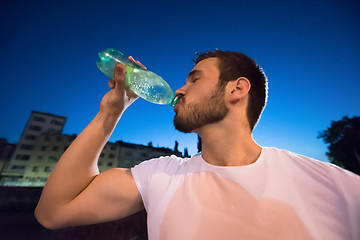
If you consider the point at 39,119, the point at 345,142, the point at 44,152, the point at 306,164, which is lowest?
the point at 44,152

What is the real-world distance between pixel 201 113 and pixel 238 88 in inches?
21.0

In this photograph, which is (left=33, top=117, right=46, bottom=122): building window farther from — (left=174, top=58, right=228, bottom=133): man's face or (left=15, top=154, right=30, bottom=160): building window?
(left=174, top=58, right=228, bottom=133): man's face

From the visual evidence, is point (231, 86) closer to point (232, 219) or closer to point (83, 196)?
point (232, 219)

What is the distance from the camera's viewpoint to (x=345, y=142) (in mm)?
20375

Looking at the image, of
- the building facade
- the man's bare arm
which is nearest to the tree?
the man's bare arm

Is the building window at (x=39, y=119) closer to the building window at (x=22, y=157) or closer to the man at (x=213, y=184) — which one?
the building window at (x=22, y=157)

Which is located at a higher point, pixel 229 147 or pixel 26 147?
pixel 229 147

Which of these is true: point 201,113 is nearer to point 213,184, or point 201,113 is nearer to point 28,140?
point 213,184

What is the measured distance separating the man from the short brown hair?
22mm

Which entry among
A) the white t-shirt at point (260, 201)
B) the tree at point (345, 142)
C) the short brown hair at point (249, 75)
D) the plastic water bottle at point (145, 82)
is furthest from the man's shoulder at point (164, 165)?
the tree at point (345, 142)

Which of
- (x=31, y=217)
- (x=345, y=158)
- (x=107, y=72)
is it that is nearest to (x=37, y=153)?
(x=31, y=217)

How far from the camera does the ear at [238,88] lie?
1547 mm

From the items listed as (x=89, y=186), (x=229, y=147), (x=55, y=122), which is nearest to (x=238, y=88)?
(x=229, y=147)

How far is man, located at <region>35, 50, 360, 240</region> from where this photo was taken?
1.00 meters
